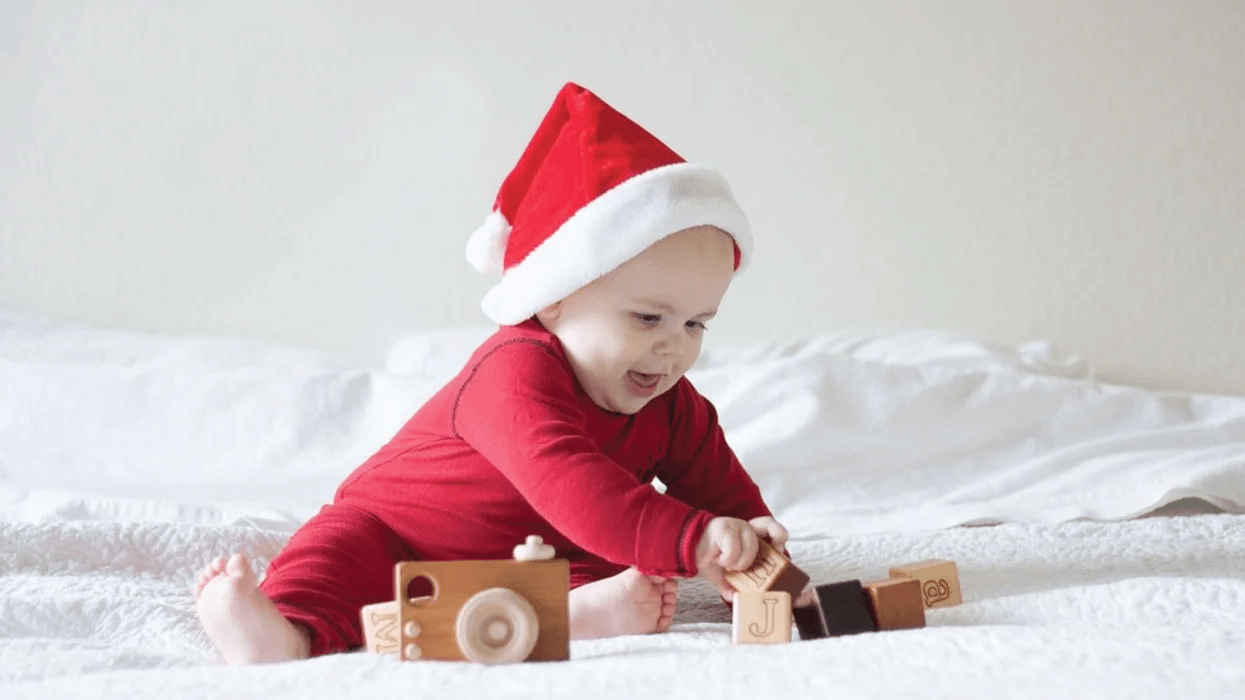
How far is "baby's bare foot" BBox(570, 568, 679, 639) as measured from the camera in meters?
0.86

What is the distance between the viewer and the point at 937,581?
0.93 meters

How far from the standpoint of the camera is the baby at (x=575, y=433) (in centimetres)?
84

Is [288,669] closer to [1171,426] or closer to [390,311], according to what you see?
[1171,426]

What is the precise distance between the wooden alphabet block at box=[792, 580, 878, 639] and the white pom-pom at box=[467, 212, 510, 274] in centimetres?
44

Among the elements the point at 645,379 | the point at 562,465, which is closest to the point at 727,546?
the point at 562,465

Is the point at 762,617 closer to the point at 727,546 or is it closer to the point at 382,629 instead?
the point at 727,546

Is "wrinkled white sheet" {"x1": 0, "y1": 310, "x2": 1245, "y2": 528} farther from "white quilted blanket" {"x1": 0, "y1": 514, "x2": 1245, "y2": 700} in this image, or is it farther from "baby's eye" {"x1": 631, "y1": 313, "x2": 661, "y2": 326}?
"baby's eye" {"x1": 631, "y1": 313, "x2": 661, "y2": 326}

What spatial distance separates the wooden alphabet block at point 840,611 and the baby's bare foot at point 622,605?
4.2 inches

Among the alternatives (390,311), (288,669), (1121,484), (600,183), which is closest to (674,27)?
(390,311)

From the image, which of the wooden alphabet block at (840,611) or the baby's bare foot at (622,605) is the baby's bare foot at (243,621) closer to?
the baby's bare foot at (622,605)

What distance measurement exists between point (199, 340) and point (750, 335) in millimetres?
1006

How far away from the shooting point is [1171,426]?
174 cm

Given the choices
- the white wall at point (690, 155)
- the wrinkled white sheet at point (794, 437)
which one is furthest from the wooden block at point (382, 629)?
the white wall at point (690, 155)

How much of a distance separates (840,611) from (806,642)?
0.12 metres
